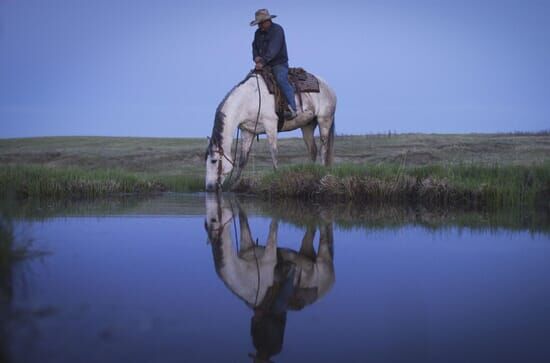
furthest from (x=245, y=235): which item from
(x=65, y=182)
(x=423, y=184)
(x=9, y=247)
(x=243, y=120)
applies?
(x=65, y=182)

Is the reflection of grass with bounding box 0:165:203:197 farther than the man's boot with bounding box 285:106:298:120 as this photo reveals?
No

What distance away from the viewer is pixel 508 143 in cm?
2131

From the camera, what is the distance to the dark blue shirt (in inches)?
400

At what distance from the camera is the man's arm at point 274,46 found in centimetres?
1016

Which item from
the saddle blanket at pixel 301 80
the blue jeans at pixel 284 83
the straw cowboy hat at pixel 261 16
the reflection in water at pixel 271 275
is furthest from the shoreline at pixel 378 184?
the reflection in water at pixel 271 275

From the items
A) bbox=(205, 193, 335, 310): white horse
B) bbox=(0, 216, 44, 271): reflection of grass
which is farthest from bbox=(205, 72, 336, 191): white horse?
bbox=(0, 216, 44, 271): reflection of grass

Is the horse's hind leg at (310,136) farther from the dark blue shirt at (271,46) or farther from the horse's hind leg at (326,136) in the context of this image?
the dark blue shirt at (271,46)

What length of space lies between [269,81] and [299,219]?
480 cm

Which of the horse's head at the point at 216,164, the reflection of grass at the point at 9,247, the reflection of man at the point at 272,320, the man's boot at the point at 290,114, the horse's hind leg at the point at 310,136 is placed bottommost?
the reflection of man at the point at 272,320

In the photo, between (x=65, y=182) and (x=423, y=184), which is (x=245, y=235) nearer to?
(x=423, y=184)

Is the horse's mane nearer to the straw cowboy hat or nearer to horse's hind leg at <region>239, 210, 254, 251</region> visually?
the straw cowboy hat

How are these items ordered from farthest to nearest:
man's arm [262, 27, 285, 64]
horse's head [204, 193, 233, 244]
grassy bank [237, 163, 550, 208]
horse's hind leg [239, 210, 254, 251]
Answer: man's arm [262, 27, 285, 64]
grassy bank [237, 163, 550, 208]
horse's head [204, 193, 233, 244]
horse's hind leg [239, 210, 254, 251]

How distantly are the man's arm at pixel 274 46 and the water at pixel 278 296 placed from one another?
5801 millimetres

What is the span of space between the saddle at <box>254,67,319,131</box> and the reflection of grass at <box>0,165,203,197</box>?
3.71 meters
